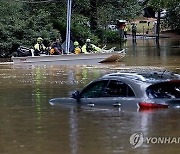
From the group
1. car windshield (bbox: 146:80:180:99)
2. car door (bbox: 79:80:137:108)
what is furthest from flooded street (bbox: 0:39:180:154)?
car windshield (bbox: 146:80:180:99)

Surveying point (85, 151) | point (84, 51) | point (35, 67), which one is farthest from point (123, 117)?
point (84, 51)

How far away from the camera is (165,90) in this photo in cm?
1270

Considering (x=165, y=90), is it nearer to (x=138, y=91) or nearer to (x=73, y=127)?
(x=138, y=91)

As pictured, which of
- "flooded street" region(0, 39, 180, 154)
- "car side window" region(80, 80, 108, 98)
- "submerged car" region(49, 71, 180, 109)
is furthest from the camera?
"car side window" region(80, 80, 108, 98)

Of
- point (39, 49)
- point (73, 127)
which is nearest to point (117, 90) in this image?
point (73, 127)

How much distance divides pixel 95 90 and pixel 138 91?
150cm

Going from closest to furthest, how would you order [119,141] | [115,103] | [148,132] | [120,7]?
1. [119,141]
2. [148,132]
3. [115,103]
4. [120,7]

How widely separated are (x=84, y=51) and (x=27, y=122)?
24448 mm

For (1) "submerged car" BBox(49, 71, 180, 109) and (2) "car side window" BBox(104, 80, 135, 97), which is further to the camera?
(2) "car side window" BBox(104, 80, 135, 97)

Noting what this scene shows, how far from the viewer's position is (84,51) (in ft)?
122

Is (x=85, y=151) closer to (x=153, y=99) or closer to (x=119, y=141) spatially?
(x=119, y=141)

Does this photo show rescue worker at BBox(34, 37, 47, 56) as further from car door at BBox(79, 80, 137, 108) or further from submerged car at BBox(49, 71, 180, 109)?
submerged car at BBox(49, 71, 180, 109)

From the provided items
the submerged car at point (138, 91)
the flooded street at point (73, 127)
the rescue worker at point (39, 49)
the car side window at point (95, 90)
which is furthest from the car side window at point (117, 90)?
the rescue worker at point (39, 49)

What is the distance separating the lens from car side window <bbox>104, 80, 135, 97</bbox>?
1287cm
